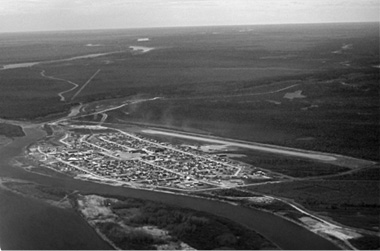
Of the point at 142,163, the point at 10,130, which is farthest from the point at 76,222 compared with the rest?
the point at 10,130

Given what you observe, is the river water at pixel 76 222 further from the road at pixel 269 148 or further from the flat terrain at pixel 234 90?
the flat terrain at pixel 234 90

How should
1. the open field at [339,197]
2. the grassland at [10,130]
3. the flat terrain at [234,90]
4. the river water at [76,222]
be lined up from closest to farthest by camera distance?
1. the river water at [76,222]
2. the open field at [339,197]
3. the flat terrain at [234,90]
4. the grassland at [10,130]

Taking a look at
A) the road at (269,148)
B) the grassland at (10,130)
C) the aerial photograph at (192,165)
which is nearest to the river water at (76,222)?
the aerial photograph at (192,165)

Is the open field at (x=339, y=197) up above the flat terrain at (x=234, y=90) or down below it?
below

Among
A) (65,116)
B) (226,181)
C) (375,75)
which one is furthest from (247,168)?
(375,75)

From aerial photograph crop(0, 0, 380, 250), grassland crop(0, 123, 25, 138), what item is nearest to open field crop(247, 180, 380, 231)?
aerial photograph crop(0, 0, 380, 250)

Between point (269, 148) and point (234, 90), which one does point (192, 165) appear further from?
point (234, 90)

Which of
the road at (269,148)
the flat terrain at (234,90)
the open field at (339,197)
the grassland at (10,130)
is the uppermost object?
the flat terrain at (234,90)
